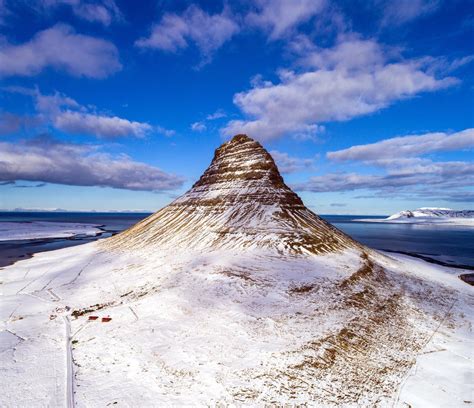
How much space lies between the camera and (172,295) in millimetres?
25000

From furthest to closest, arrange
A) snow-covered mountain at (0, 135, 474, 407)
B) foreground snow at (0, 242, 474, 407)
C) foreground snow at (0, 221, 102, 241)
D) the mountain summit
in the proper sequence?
foreground snow at (0, 221, 102, 241), the mountain summit, snow-covered mountain at (0, 135, 474, 407), foreground snow at (0, 242, 474, 407)

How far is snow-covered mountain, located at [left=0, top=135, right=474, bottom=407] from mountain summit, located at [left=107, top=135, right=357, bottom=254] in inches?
18.8

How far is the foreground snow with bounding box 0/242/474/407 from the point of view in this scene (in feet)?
45.5

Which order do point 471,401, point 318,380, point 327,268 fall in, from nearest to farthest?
point 471,401
point 318,380
point 327,268

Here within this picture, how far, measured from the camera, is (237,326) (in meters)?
20.0

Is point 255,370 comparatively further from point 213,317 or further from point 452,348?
point 452,348

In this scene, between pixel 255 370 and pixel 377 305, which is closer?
pixel 255 370

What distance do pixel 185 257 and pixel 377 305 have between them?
20674 millimetres

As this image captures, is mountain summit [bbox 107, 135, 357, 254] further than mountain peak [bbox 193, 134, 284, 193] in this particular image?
No

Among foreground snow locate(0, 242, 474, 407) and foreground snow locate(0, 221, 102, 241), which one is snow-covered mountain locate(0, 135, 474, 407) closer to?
foreground snow locate(0, 242, 474, 407)

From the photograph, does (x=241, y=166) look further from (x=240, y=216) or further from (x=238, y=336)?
(x=238, y=336)

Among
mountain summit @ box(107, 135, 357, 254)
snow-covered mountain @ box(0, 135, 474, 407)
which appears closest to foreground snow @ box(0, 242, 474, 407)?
snow-covered mountain @ box(0, 135, 474, 407)

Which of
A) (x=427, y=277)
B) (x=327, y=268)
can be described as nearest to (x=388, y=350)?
(x=327, y=268)

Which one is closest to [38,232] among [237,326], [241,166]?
[241,166]
